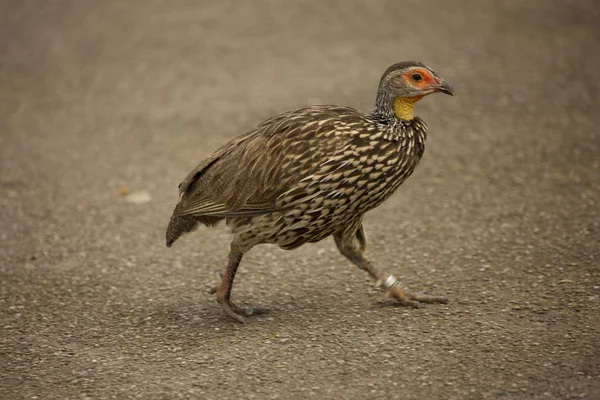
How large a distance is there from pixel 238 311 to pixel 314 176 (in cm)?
100

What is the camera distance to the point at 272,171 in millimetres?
4887

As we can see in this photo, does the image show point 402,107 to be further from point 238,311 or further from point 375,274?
point 238,311

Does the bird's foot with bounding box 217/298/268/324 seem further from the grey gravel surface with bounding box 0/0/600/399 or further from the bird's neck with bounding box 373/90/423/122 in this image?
the bird's neck with bounding box 373/90/423/122

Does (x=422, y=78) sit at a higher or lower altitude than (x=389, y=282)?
higher

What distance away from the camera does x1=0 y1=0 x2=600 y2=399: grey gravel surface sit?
14.8 feet

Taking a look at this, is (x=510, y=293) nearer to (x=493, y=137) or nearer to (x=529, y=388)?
(x=529, y=388)

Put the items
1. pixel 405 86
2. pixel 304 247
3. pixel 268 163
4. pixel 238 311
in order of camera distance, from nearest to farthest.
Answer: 1. pixel 268 163
2. pixel 405 86
3. pixel 238 311
4. pixel 304 247

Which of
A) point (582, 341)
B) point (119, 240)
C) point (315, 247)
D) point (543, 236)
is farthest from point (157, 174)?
point (582, 341)

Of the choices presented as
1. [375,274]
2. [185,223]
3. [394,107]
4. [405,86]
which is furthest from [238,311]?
[405,86]

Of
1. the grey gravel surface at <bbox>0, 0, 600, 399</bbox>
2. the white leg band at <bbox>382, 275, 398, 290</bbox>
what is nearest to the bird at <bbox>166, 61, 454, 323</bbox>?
the white leg band at <bbox>382, 275, 398, 290</bbox>

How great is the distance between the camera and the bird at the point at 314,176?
478 cm

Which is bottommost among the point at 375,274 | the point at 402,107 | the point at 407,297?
the point at 407,297

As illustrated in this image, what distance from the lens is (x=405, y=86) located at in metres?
5.05

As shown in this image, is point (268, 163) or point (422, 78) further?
point (422, 78)
